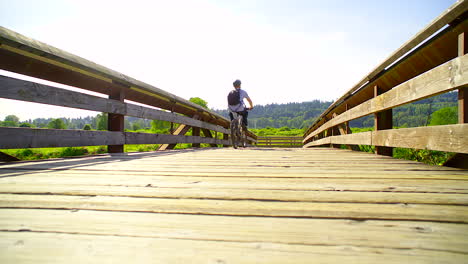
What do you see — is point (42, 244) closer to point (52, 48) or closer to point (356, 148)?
point (52, 48)

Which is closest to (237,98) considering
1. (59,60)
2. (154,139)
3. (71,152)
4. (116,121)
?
(154,139)

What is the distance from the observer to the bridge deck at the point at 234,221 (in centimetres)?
74

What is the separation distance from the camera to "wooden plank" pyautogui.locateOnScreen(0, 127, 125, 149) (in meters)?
2.20

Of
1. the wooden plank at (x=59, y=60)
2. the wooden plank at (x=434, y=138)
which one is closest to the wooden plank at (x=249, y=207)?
the wooden plank at (x=434, y=138)

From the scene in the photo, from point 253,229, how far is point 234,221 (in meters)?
0.10

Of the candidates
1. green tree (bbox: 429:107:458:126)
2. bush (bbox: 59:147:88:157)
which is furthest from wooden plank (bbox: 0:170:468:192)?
green tree (bbox: 429:107:458:126)

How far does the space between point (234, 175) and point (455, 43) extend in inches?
84.2

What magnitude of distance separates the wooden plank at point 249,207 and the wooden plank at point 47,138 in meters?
1.23

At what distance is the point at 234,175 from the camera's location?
196 centimetres

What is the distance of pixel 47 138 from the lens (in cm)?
255

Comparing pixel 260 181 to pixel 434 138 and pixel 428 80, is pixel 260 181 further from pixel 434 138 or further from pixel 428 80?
pixel 428 80

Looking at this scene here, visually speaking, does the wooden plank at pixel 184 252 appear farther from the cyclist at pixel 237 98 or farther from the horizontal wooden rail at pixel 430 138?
the cyclist at pixel 237 98

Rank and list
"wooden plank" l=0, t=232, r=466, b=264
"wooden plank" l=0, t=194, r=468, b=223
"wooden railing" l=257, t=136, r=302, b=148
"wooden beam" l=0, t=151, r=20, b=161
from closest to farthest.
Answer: "wooden plank" l=0, t=232, r=466, b=264 → "wooden plank" l=0, t=194, r=468, b=223 → "wooden beam" l=0, t=151, r=20, b=161 → "wooden railing" l=257, t=136, r=302, b=148

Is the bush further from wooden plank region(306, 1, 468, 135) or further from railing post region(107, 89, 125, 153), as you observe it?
wooden plank region(306, 1, 468, 135)
